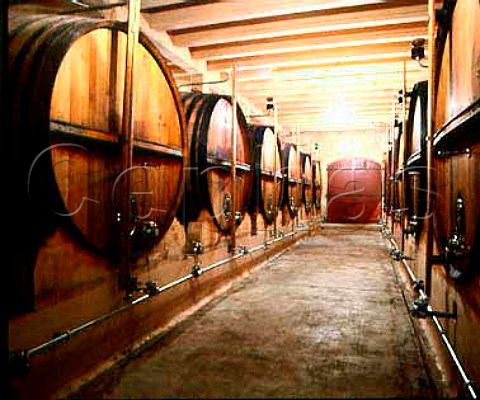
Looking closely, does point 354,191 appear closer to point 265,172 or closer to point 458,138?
point 265,172

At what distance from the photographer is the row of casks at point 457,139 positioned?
167 cm

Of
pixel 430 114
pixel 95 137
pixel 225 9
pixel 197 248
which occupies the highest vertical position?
pixel 225 9

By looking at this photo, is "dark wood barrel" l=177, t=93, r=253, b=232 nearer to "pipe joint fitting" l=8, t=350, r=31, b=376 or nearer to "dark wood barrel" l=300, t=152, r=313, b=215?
"pipe joint fitting" l=8, t=350, r=31, b=376

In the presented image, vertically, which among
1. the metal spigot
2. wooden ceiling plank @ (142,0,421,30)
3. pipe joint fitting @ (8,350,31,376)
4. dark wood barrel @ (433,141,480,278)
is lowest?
pipe joint fitting @ (8,350,31,376)

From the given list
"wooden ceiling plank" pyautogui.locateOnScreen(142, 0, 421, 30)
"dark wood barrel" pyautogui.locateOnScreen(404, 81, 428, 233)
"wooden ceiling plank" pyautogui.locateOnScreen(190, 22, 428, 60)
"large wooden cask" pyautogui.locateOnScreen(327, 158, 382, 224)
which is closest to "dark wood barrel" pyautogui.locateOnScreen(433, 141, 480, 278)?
"dark wood barrel" pyautogui.locateOnScreen(404, 81, 428, 233)

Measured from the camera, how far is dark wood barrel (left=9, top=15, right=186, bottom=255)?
1.63 meters

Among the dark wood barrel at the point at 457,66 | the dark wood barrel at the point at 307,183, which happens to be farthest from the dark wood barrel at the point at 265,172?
the dark wood barrel at the point at 307,183

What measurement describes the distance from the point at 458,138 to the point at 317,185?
10318 millimetres

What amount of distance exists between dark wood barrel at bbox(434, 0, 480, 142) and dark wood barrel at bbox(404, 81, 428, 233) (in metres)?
0.42

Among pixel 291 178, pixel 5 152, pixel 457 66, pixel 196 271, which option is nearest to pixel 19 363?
pixel 5 152

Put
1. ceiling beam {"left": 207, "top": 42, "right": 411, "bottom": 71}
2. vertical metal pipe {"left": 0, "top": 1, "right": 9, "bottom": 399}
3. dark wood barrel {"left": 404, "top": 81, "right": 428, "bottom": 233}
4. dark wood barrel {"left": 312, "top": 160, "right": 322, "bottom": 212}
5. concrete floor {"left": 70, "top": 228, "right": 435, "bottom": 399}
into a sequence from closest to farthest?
1. vertical metal pipe {"left": 0, "top": 1, "right": 9, "bottom": 399}
2. concrete floor {"left": 70, "top": 228, "right": 435, "bottom": 399}
3. dark wood barrel {"left": 404, "top": 81, "right": 428, "bottom": 233}
4. ceiling beam {"left": 207, "top": 42, "right": 411, "bottom": 71}
5. dark wood barrel {"left": 312, "top": 160, "right": 322, "bottom": 212}

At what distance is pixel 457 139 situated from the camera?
200cm

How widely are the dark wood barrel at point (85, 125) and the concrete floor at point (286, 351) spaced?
725 millimetres

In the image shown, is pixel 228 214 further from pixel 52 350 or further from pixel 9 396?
pixel 9 396
